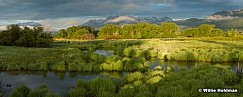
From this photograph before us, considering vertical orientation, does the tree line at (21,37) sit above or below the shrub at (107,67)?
above

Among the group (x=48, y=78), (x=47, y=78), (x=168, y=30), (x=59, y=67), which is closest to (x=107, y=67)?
(x=59, y=67)

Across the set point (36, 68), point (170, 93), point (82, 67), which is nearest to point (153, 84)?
point (170, 93)

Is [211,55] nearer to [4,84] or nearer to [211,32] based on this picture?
[4,84]

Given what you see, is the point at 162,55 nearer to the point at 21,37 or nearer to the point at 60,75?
the point at 60,75

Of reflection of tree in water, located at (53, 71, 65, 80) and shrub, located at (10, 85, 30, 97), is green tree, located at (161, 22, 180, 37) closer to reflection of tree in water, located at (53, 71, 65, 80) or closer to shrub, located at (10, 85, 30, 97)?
reflection of tree in water, located at (53, 71, 65, 80)

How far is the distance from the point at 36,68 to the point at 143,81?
67.2 feet

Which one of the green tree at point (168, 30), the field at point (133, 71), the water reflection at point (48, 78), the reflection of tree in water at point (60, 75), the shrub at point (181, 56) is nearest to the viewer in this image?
the field at point (133, 71)

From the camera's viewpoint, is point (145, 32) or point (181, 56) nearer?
point (181, 56)

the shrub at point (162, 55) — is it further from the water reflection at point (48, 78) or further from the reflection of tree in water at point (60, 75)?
the reflection of tree in water at point (60, 75)

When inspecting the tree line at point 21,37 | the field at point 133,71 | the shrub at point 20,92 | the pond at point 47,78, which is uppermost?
the tree line at point 21,37

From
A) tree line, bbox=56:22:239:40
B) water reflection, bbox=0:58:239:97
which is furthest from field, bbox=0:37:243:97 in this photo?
tree line, bbox=56:22:239:40

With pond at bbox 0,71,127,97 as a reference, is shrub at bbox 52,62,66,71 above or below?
above

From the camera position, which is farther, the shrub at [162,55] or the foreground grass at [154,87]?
the shrub at [162,55]

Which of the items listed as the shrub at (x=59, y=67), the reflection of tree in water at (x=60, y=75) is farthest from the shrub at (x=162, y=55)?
the reflection of tree in water at (x=60, y=75)
